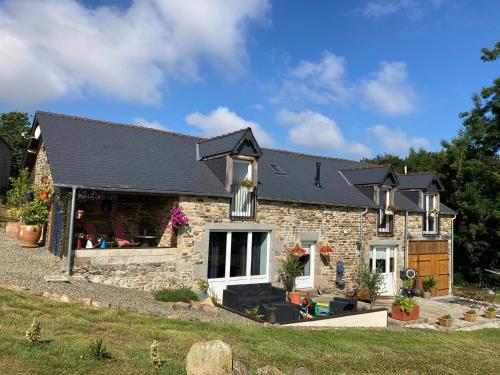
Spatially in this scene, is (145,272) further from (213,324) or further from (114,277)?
(213,324)

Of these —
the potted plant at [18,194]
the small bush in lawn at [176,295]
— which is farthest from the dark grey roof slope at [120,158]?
the small bush in lawn at [176,295]

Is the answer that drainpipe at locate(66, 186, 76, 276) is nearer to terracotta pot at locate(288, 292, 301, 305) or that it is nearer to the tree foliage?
terracotta pot at locate(288, 292, 301, 305)

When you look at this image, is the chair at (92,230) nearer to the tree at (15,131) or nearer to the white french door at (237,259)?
the white french door at (237,259)

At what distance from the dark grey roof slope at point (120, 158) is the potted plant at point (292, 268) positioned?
3.36 m

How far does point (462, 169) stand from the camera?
80.9 ft

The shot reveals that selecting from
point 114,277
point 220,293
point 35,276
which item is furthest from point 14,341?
point 220,293

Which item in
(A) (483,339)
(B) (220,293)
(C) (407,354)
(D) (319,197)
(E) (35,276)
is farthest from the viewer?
(D) (319,197)

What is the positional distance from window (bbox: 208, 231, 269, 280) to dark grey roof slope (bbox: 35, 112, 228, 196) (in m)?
1.58

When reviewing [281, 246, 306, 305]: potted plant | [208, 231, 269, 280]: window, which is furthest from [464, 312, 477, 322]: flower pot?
[208, 231, 269, 280]: window

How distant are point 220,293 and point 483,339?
784 centimetres

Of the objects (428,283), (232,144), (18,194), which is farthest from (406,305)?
(18,194)

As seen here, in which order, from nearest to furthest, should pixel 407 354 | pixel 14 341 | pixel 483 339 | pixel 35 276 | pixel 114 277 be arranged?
pixel 14 341, pixel 407 354, pixel 35 276, pixel 114 277, pixel 483 339

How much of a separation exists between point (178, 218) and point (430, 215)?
45.1 ft

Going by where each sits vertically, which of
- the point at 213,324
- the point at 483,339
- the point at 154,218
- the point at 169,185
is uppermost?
the point at 169,185
